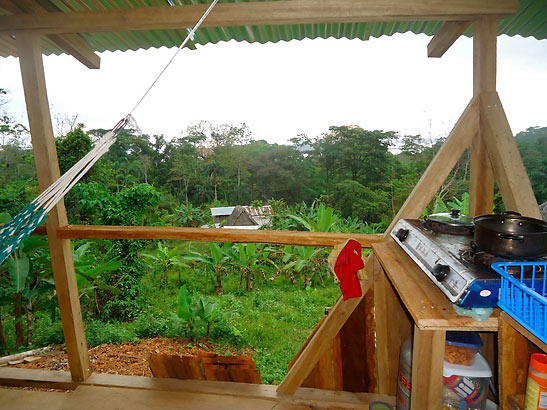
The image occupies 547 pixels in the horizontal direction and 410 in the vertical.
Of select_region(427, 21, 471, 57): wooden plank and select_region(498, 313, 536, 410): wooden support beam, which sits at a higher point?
select_region(427, 21, 471, 57): wooden plank

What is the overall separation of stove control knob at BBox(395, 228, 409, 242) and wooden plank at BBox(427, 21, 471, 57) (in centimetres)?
95

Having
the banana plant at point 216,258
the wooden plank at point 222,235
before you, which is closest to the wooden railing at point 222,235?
the wooden plank at point 222,235

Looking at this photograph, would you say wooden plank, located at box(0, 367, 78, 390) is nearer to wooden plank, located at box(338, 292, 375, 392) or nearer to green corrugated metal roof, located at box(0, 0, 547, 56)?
wooden plank, located at box(338, 292, 375, 392)

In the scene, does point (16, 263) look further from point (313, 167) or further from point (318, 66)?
point (318, 66)

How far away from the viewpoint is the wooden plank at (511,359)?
710 millimetres

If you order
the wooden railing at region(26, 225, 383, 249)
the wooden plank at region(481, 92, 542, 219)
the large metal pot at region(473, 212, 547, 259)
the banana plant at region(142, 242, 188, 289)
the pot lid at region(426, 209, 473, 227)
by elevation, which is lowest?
the banana plant at region(142, 242, 188, 289)

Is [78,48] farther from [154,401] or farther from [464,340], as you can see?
[464,340]

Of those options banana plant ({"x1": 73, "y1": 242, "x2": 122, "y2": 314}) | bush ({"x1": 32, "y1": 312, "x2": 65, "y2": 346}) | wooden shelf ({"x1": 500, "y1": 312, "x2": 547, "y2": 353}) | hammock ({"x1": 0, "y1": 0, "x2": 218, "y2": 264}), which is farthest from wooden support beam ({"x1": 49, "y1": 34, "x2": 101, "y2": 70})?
bush ({"x1": 32, "y1": 312, "x2": 65, "y2": 346})

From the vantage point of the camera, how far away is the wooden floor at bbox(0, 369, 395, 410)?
5.12 feet

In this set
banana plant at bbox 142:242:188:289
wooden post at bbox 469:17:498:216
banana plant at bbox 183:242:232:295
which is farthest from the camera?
banana plant at bbox 142:242:188:289

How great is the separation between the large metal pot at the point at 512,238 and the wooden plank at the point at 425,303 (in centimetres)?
14

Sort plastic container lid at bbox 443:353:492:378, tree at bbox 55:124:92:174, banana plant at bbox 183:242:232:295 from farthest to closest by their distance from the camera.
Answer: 1. tree at bbox 55:124:92:174
2. banana plant at bbox 183:242:232:295
3. plastic container lid at bbox 443:353:492:378

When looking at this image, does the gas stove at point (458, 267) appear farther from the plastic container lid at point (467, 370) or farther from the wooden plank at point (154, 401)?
the wooden plank at point (154, 401)

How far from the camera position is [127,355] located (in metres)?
2.89
